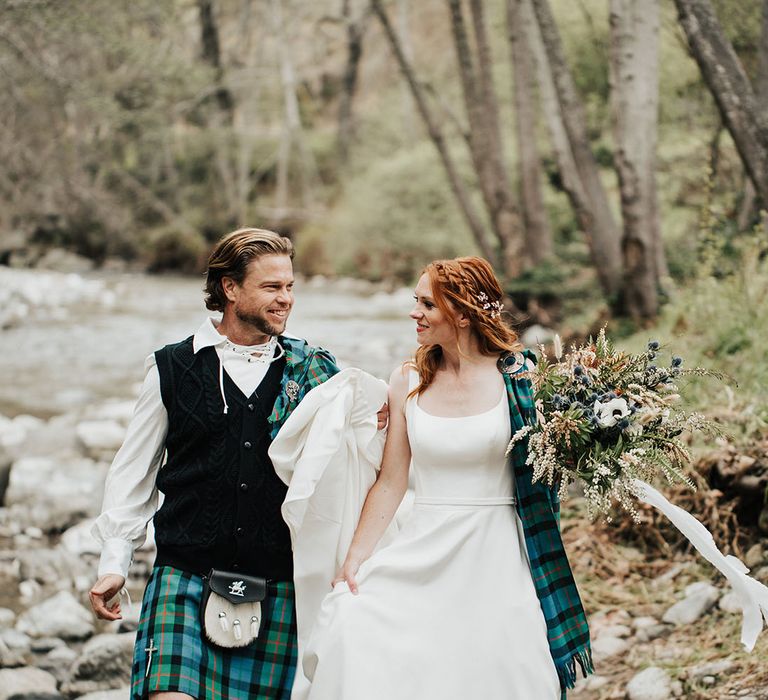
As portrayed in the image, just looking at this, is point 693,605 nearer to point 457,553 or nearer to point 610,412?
point 457,553

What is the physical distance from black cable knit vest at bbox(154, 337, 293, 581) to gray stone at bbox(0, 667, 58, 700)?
2.49m

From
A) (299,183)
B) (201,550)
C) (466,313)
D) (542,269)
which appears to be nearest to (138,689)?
(201,550)

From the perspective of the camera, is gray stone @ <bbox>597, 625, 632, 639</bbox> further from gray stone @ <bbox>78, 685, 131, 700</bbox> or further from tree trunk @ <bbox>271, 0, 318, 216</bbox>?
tree trunk @ <bbox>271, 0, 318, 216</bbox>

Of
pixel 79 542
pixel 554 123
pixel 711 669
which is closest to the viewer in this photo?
pixel 711 669

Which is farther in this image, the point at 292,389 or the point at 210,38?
the point at 210,38

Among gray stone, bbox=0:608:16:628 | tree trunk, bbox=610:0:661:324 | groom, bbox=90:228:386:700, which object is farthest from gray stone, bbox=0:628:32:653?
tree trunk, bbox=610:0:661:324

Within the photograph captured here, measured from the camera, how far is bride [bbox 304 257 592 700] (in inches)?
129

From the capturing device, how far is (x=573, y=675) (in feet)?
11.1

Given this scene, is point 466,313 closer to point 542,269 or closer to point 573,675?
point 573,675

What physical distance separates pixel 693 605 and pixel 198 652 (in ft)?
9.93

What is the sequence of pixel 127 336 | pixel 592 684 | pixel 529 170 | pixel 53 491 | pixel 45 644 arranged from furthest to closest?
pixel 127 336 < pixel 529 170 < pixel 53 491 < pixel 45 644 < pixel 592 684

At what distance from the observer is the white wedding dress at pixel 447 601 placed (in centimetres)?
326

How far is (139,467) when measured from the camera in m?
3.59

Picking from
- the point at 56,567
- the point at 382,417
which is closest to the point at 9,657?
the point at 56,567
